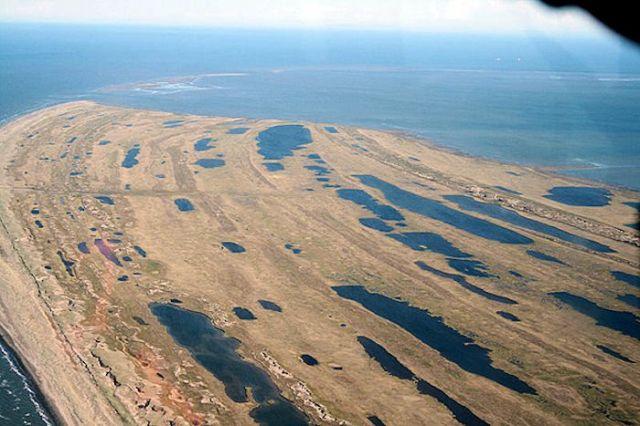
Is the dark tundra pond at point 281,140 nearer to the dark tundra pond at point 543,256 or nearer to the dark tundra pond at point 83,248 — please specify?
the dark tundra pond at point 83,248

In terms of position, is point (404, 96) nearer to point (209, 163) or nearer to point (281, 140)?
point (281, 140)

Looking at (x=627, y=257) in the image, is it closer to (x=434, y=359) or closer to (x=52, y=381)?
(x=434, y=359)

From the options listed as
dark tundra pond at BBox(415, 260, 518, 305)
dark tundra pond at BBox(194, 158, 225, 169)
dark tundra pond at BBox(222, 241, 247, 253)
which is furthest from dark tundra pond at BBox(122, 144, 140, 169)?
dark tundra pond at BBox(415, 260, 518, 305)

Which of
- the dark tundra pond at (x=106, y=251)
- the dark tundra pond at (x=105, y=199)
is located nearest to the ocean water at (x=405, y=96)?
the dark tundra pond at (x=105, y=199)

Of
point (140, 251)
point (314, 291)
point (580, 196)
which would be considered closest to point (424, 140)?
point (580, 196)

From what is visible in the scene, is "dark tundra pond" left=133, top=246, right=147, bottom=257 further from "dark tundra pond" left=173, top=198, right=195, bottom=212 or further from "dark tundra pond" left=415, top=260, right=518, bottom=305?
"dark tundra pond" left=415, top=260, right=518, bottom=305

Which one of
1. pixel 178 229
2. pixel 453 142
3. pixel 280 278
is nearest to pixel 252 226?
pixel 178 229
